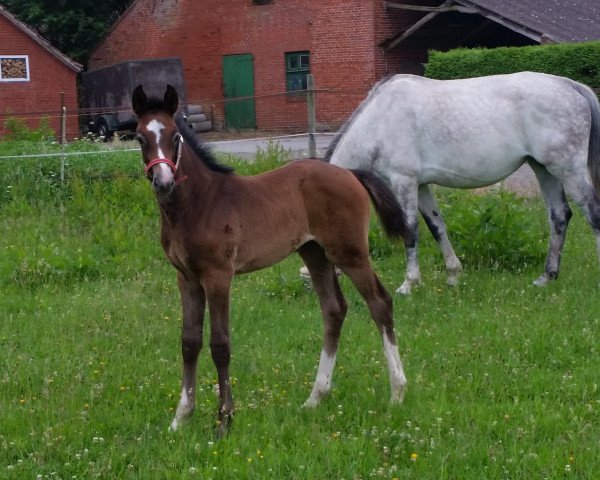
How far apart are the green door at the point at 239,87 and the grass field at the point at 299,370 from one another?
23.1 metres

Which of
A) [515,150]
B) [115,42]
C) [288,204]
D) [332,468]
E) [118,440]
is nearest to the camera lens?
[332,468]

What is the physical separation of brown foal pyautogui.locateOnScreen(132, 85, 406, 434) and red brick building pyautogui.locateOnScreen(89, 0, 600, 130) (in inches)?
833

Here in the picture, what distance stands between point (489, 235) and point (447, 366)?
339 centimetres

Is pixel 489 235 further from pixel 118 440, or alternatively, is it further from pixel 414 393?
pixel 118 440

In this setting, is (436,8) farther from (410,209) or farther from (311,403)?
(311,403)

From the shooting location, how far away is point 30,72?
3155cm

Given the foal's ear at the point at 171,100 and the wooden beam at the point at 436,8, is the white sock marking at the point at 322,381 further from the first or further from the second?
the wooden beam at the point at 436,8

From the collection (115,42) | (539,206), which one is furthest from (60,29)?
(539,206)

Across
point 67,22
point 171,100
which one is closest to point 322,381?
point 171,100

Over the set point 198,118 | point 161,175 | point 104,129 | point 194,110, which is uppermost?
point 161,175

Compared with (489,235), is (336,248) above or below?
above


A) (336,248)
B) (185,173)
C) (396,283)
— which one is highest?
(185,173)

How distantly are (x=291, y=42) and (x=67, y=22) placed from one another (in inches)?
424

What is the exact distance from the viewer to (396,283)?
9078mm
